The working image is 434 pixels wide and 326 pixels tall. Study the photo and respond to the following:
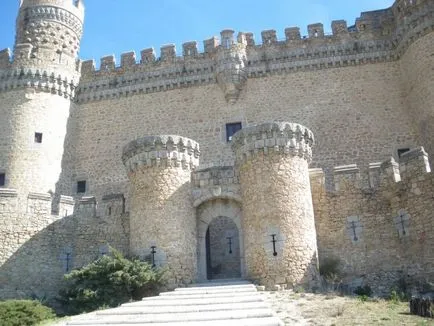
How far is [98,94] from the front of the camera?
20.8m

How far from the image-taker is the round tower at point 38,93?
1866 centimetres

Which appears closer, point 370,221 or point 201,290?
point 201,290

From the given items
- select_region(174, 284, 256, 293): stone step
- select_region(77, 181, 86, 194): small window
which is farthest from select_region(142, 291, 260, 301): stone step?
select_region(77, 181, 86, 194): small window

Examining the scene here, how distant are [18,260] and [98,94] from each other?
31.2 feet

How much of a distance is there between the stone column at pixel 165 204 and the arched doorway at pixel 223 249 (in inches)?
117

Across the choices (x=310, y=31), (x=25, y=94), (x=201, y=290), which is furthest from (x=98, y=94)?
(x=201, y=290)

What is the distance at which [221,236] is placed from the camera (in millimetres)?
16016

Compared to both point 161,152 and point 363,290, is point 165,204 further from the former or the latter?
point 363,290

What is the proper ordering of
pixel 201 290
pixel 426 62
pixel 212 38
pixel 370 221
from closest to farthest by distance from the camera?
pixel 201 290, pixel 370 221, pixel 426 62, pixel 212 38

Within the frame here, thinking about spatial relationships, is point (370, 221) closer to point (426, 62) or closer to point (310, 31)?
point (426, 62)

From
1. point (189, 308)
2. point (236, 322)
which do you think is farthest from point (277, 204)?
point (236, 322)

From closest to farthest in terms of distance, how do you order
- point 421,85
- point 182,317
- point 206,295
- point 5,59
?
point 182,317
point 206,295
point 421,85
point 5,59

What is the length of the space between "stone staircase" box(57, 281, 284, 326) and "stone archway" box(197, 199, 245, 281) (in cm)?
260

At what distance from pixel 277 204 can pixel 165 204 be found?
9.44 feet
